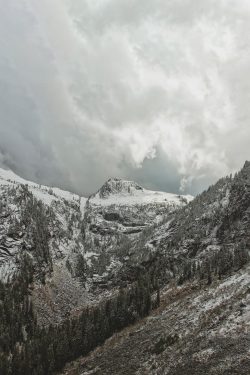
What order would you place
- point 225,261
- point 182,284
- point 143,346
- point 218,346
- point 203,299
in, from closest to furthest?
point 218,346
point 143,346
point 203,299
point 225,261
point 182,284

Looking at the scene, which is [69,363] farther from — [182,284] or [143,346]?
[182,284]

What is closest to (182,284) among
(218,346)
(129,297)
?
(129,297)

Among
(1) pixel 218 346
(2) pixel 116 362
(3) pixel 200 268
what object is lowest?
(2) pixel 116 362

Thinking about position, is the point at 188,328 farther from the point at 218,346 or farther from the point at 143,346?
the point at 218,346

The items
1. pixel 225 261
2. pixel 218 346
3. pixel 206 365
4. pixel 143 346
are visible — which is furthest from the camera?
pixel 225 261

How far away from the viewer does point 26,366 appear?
5768 inches

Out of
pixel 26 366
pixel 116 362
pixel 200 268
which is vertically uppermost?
pixel 200 268

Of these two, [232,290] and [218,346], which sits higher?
[232,290]

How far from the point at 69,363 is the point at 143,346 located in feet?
165

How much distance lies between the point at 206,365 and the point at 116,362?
3507 centimetres

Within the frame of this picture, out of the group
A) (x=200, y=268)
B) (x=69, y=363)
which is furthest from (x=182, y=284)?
(x=69, y=363)

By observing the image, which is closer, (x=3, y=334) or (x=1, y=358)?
(x=1, y=358)

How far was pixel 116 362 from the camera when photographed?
10462cm

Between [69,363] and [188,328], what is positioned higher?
[188,328]
